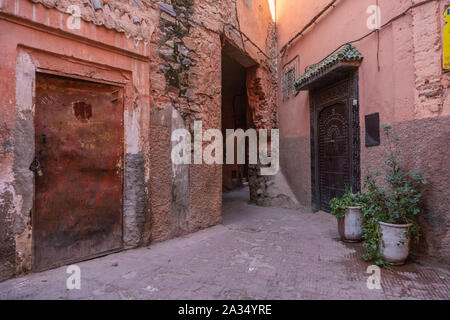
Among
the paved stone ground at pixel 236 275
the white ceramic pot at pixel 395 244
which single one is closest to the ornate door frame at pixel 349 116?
the paved stone ground at pixel 236 275

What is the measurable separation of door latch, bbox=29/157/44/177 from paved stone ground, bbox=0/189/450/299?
3.45ft

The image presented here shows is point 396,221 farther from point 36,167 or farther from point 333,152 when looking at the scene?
point 36,167

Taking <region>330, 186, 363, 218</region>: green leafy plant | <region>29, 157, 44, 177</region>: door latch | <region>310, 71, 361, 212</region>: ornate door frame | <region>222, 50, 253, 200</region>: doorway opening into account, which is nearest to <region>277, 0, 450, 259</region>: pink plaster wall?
<region>310, 71, 361, 212</region>: ornate door frame

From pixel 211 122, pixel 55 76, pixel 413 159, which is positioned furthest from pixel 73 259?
pixel 413 159

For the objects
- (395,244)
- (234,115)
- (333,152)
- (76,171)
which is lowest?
(395,244)

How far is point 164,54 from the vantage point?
3.68m

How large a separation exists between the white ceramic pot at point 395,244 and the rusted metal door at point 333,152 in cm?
192

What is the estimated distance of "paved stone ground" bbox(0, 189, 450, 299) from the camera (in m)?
2.17

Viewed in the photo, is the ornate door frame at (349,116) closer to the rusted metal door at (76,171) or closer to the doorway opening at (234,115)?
the rusted metal door at (76,171)

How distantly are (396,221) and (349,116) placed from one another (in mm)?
2350

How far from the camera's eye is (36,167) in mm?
2578

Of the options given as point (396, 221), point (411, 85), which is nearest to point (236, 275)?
point (396, 221)

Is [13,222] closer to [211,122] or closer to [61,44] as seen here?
[61,44]

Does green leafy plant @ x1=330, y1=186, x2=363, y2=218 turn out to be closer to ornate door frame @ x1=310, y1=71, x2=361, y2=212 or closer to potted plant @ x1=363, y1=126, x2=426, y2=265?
potted plant @ x1=363, y1=126, x2=426, y2=265
